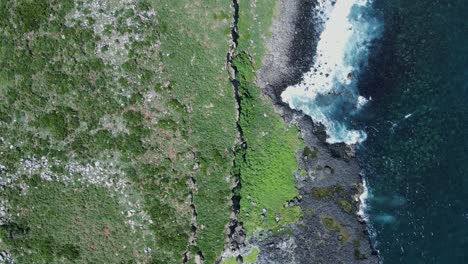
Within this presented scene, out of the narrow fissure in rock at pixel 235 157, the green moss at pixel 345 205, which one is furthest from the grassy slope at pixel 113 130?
the green moss at pixel 345 205

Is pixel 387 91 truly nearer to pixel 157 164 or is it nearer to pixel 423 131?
pixel 423 131

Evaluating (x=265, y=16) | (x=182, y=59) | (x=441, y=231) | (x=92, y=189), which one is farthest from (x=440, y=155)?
(x=92, y=189)

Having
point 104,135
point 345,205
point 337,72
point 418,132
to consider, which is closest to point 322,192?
point 345,205

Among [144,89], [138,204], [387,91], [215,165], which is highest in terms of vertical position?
[387,91]

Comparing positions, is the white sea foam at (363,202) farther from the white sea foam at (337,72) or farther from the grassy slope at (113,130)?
the grassy slope at (113,130)

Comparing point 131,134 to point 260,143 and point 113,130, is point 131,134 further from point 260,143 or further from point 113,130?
point 260,143

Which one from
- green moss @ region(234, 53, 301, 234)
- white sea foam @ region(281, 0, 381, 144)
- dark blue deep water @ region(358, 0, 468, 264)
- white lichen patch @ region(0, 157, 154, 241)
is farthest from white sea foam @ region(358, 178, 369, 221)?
white lichen patch @ region(0, 157, 154, 241)
